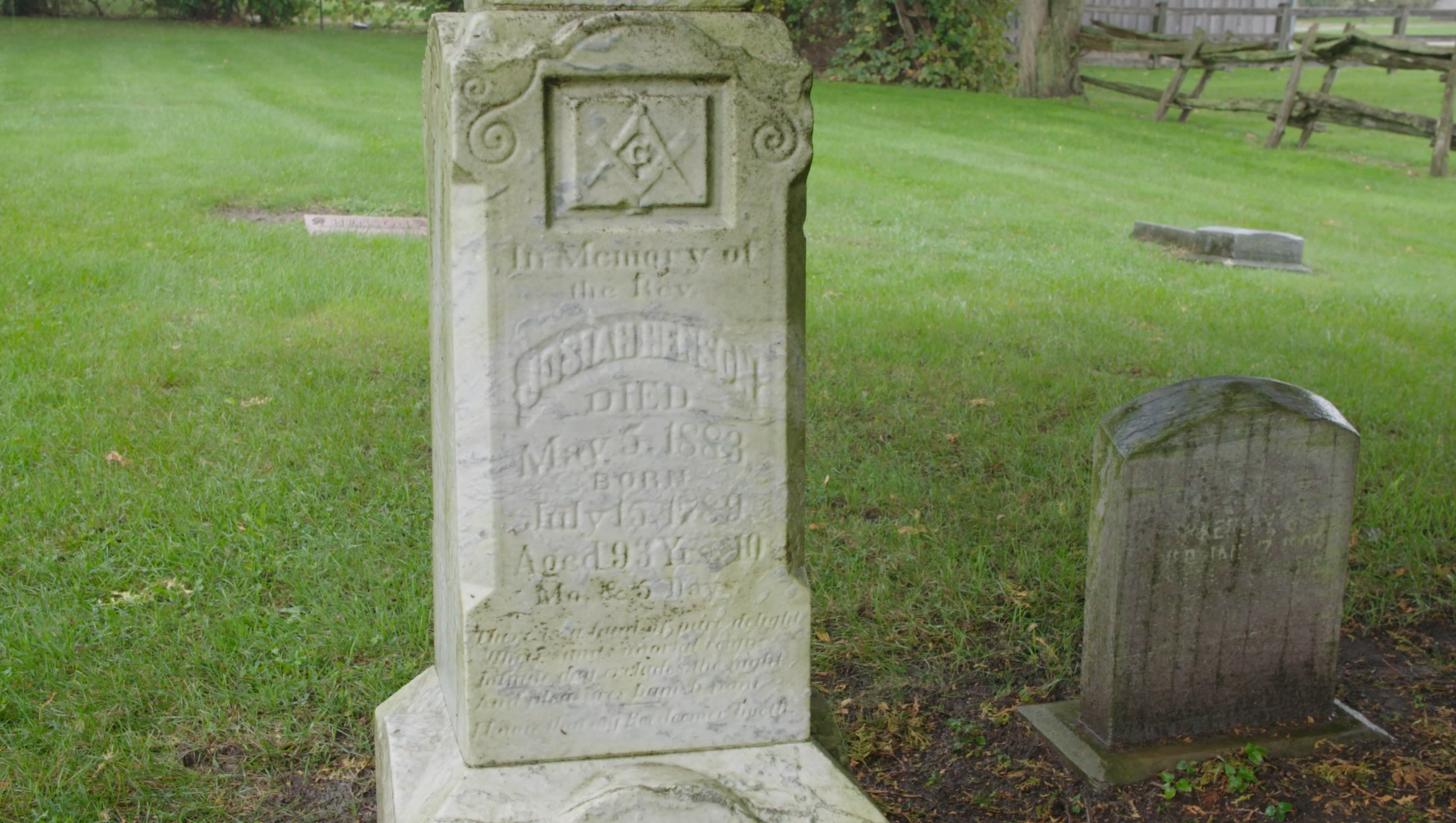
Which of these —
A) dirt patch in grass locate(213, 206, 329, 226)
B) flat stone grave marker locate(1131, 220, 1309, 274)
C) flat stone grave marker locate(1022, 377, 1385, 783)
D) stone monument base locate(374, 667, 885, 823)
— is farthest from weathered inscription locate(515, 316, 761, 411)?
flat stone grave marker locate(1131, 220, 1309, 274)

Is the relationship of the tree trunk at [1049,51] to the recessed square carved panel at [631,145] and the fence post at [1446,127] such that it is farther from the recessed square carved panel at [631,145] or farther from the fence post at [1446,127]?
the recessed square carved panel at [631,145]

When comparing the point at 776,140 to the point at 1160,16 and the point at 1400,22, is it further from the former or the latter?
the point at 1400,22

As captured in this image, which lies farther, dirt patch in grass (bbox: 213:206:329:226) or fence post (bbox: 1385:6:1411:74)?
fence post (bbox: 1385:6:1411:74)

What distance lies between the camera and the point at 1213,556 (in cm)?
358

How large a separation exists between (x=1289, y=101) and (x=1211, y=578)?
14680 millimetres

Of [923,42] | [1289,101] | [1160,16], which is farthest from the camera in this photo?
[1160,16]

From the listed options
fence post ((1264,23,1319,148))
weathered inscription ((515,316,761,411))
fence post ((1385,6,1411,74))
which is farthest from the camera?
fence post ((1385,6,1411,74))

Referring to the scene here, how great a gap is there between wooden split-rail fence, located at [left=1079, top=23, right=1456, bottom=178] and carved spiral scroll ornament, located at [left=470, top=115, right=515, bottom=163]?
14.4 m

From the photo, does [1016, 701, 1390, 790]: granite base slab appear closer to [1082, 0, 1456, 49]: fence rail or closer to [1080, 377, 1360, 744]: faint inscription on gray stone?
[1080, 377, 1360, 744]: faint inscription on gray stone

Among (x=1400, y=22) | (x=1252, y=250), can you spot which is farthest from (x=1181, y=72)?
(x=1252, y=250)

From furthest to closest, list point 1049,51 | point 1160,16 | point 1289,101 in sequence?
point 1160,16, point 1049,51, point 1289,101

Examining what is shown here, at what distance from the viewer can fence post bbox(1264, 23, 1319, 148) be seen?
1627 centimetres

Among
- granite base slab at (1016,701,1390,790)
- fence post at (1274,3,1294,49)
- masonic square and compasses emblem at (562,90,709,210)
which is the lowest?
granite base slab at (1016,701,1390,790)

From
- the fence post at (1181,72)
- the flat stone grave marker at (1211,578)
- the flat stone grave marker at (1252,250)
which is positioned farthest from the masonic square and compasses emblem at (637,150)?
the fence post at (1181,72)
